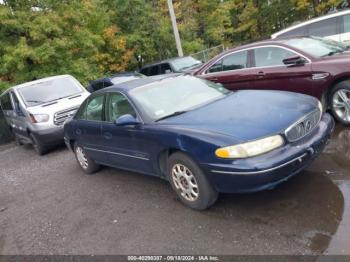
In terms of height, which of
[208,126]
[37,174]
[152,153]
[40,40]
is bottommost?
[37,174]

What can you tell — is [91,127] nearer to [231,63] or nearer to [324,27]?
[231,63]

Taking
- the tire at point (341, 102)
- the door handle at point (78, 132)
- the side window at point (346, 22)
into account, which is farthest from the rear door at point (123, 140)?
the side window at point (346, 22)

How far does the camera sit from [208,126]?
4031 millimetres

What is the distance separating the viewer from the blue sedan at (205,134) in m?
3.71

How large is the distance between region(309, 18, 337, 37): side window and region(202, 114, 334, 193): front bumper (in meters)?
7.06

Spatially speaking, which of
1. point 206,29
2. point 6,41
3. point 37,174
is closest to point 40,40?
point 6,41

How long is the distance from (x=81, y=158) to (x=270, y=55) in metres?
3.99

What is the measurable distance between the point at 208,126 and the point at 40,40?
11696mm

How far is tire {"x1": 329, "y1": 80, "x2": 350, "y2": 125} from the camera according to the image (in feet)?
19.3

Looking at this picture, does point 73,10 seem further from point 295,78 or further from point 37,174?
point 295,78

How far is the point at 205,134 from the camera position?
392cm

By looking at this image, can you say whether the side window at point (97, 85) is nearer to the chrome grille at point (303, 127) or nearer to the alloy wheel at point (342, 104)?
the alloy wheel at point (342, 104)

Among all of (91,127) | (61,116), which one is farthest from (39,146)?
(91,127)

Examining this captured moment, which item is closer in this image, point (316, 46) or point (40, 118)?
point (316, 46)
